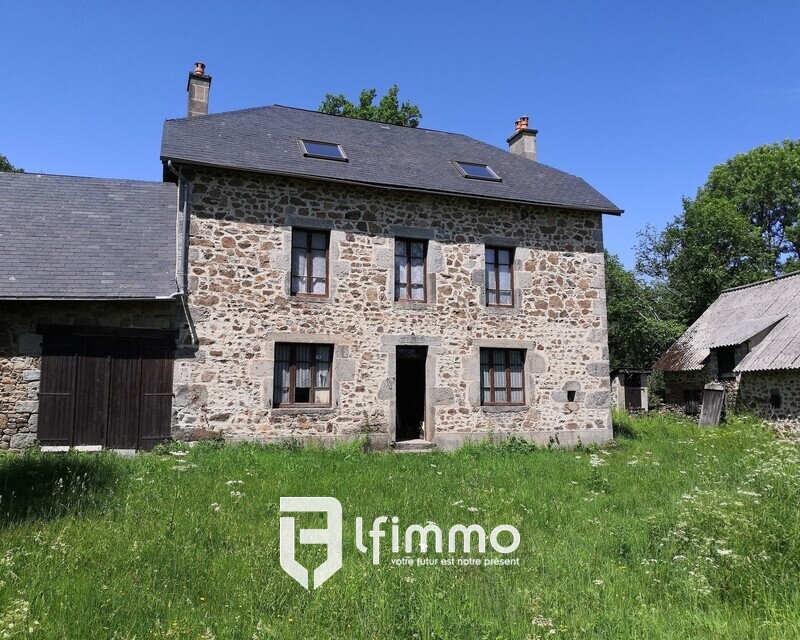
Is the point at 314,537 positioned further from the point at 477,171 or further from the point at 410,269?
the point at 477,171

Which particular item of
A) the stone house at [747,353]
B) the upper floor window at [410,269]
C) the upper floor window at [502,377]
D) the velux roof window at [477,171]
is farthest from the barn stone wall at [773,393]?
the upper floor window at [410,269]

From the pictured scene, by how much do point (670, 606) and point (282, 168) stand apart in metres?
9.47

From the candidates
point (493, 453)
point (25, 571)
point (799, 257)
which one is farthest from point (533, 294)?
point (799, 257)

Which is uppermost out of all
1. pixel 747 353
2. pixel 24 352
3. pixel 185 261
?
pixel 185 261

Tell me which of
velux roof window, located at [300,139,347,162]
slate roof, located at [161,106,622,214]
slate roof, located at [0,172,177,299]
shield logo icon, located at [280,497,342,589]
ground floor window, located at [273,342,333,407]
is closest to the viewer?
shield logo icon, located at [280,497,342,589]

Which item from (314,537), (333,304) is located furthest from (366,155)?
(314,537)

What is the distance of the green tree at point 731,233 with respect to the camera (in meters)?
25.5

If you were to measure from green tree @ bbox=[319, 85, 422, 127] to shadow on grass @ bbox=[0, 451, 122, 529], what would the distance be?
20.3 metres

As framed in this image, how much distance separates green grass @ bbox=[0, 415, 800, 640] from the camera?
3.55 meters

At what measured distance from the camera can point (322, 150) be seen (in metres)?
12.2

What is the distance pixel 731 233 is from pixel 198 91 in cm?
2360

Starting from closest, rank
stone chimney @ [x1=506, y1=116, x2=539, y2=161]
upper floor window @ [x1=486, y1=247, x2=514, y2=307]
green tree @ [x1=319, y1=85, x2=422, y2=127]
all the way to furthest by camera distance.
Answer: upper floor window @ [x1=486, y1=247, x2=514, y2=307], stone chimney @ [x1=506, y1=116, x2=539, y2=161], green tree @ [x1=319, y1=85, x2=422, y2=127]

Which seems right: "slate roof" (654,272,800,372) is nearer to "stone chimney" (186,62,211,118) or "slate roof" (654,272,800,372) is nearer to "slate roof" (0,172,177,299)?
"slate roof" (0,172,177,299)

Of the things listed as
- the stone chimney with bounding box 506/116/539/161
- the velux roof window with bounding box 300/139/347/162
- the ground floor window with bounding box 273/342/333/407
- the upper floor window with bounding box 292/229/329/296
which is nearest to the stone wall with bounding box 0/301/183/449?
the ground floor window with bounding box 273/342/333/407
